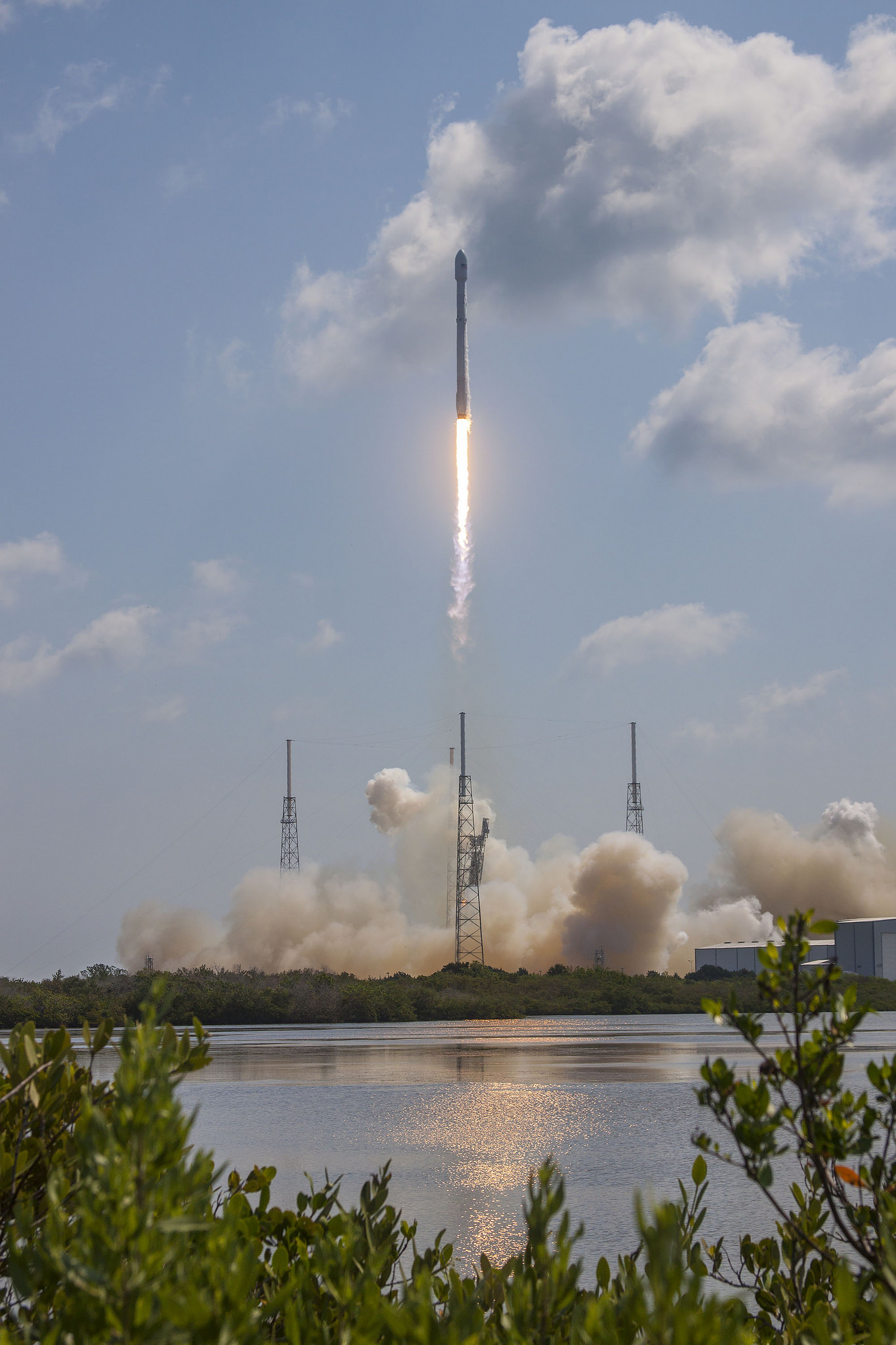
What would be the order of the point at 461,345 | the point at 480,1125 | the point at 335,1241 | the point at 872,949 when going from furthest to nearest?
the point at 872,949 < the point at 461,345 < the point at 480,1125 < the point at 335,1241

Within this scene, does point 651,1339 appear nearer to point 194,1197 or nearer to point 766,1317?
point 194,1197

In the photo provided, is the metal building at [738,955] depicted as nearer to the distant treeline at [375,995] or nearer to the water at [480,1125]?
the distant treeline at [375,995]

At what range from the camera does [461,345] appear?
55844 mm

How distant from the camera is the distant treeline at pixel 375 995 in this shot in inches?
2499

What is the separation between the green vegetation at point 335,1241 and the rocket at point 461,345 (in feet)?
164

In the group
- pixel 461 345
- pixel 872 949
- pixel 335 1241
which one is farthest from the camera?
pixel 872 949

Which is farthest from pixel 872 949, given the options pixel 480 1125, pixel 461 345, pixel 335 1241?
pixel 335 1241

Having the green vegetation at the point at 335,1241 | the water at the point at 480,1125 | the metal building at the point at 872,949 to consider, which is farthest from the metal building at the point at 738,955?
the green vegetation at the point at 335,1241

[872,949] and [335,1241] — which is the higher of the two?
[335,1241]

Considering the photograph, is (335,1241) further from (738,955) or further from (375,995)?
(738,955)

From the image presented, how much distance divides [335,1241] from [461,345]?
5431 centimetres

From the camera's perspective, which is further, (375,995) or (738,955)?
(738,955)

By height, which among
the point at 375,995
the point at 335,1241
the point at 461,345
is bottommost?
the point at 375,995

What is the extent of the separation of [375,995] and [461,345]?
35.8m
